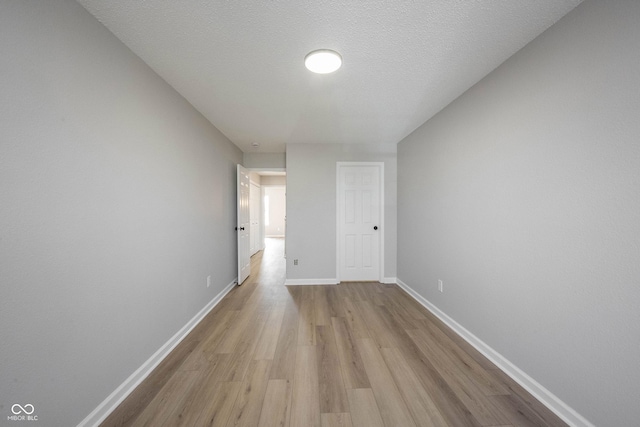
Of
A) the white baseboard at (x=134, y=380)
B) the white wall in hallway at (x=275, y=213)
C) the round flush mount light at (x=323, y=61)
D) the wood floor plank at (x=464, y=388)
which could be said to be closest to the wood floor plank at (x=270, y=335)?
the white baseboard at (x=134, y=380)

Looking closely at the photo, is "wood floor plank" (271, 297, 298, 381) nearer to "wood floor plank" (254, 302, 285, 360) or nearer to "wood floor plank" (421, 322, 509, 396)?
"wood floor plank" (254, 302, 285, 360)

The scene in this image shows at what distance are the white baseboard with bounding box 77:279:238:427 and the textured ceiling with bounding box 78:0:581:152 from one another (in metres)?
2.28

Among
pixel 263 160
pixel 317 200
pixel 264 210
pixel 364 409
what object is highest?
pixel 263 160

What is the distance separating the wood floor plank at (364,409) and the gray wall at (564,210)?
3.61 feet

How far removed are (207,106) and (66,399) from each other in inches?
97.1

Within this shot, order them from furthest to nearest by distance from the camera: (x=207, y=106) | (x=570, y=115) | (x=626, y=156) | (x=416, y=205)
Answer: (x=416, y=205), (x=207, y=106), (x=570, y=115), (x=626, y=156)

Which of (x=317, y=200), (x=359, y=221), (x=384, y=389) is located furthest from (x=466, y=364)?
(x=317, y=200)

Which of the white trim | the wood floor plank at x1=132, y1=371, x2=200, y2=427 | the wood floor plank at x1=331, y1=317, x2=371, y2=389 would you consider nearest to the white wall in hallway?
the white trim

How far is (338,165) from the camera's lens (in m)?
3.75

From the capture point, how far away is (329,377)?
65.2 inches

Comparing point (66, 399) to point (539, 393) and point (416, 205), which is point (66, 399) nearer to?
point (539, 393)

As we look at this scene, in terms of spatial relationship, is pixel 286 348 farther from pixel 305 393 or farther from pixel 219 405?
pixel 219 405

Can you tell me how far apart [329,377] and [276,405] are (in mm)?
419

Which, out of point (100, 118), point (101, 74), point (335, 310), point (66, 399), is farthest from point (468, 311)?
point (101, 74)
